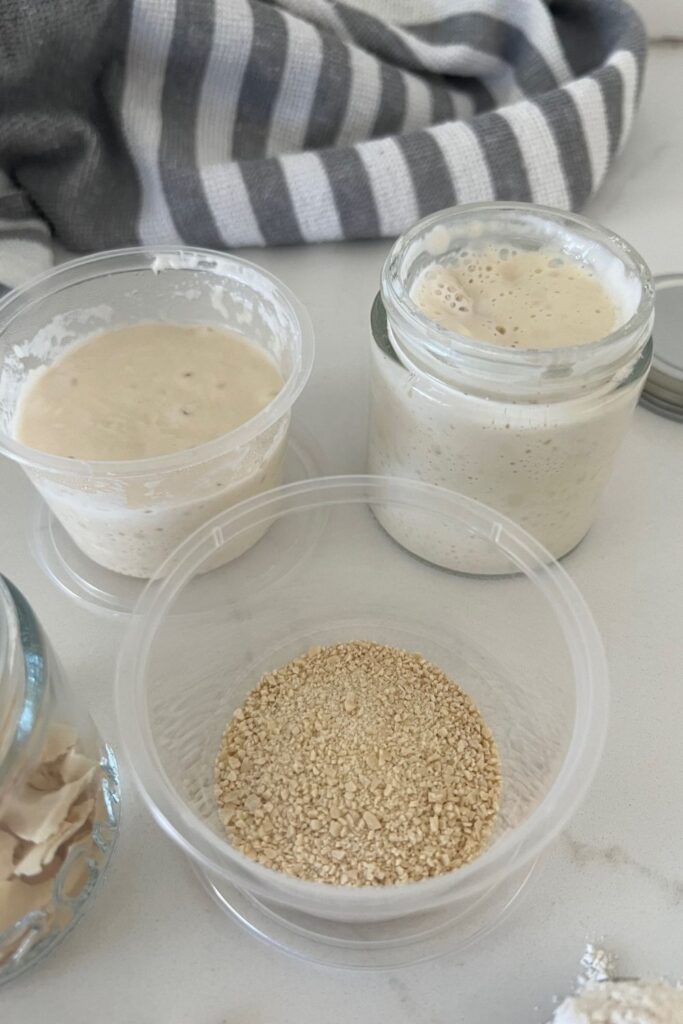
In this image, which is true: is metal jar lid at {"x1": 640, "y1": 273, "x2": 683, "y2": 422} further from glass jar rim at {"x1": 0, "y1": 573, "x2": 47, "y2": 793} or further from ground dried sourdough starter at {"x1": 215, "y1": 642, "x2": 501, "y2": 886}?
glass jar rim at {"x1": 0, "y1": 573, "x2": 47, "y2": 793}

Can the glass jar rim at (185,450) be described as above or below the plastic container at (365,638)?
above

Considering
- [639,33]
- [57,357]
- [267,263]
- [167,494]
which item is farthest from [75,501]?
[639,33]

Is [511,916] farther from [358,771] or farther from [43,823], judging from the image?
[43,823]

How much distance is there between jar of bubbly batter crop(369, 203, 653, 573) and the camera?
0.56m

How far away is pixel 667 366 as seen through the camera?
772 mm

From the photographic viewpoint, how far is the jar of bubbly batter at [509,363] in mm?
565

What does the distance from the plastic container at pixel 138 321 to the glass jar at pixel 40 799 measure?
14 centimetres

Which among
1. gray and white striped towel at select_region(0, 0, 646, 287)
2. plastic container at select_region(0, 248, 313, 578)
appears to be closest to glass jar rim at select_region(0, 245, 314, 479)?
plastic container at select_region(0, 248, 313, 578)

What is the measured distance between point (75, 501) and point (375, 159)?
1.49 ft

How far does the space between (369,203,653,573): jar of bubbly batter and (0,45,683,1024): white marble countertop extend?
→ 8 cm

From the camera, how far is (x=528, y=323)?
2.06ft

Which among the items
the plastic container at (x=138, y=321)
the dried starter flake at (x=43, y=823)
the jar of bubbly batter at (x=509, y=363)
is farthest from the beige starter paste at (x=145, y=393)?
the dried starter flake at (x=43, y=823)

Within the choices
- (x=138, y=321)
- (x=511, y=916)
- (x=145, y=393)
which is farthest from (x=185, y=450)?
(x=511, y=916)

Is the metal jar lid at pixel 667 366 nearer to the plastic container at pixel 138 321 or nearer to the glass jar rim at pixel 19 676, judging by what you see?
the plastic container at pixel 138 321
